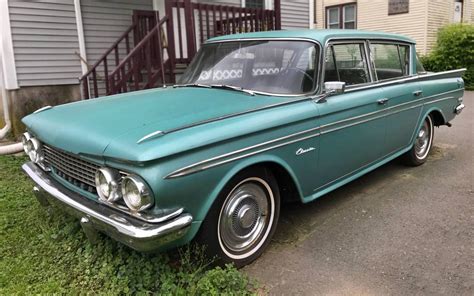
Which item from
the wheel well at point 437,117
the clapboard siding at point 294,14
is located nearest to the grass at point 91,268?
the wheel well at point 437,117

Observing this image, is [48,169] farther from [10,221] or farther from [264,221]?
[264,221]

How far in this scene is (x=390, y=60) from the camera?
4.66 metres

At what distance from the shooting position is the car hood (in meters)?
2.56

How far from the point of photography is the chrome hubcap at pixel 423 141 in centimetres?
530

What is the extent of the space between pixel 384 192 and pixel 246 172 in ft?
7.16

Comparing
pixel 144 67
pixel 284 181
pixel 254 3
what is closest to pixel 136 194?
pixel 284 181

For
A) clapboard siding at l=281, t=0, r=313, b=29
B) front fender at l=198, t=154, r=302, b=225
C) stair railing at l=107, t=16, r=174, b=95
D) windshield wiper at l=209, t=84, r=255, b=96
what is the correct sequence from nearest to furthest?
1. front fender at l=198, t=154, r=302, b=225
2. windshield wiper at l=209, t=84, r=255, b=96
3. stair railing at l=107, t=16, r=174, b=95
4. clapboard siding at l=281, t=0, r=313, b=29

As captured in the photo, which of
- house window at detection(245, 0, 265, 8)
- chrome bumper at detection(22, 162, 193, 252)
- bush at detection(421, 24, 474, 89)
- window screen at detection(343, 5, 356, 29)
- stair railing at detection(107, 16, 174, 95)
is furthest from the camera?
window screen at detection(343, 5, 356, 29)

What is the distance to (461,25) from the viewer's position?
14.6 m

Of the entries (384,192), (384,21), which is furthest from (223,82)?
(384,21)

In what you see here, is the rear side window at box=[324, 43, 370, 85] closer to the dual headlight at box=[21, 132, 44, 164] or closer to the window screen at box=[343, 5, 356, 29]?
the dual headlight at box=[21, 132, 44, 164]

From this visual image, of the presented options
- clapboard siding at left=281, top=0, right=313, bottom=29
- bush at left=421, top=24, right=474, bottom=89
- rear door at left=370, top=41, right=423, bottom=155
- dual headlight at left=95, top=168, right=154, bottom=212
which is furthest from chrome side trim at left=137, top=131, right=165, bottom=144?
bush at left=421, top=24, right=474, bottom=89

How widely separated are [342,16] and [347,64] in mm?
16277

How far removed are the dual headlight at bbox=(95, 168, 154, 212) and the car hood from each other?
0.13 m
